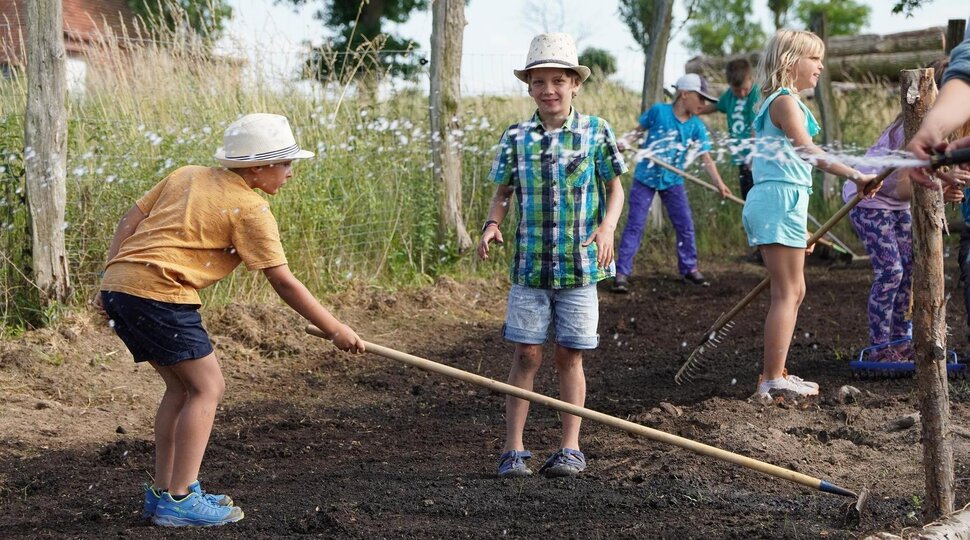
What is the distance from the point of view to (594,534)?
3.60 meters

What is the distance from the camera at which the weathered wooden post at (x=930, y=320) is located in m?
3.45

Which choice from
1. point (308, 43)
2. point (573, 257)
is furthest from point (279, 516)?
point (308, 43)

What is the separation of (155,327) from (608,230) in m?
1.77

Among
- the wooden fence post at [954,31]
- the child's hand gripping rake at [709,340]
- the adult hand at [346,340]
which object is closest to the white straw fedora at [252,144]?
the adult hand at [346,340]

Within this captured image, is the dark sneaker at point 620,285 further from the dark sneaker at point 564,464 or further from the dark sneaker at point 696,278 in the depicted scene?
the dark sneaker at point 564,464

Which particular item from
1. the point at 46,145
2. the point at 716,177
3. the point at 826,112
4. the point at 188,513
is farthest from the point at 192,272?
the point at 826,112

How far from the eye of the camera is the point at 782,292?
5.14 meters

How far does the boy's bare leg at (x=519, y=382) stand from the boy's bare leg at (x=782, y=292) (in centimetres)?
140

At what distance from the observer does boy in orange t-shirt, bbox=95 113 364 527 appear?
369 centimetres

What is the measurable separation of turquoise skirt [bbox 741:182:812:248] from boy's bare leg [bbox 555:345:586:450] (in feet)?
3.97

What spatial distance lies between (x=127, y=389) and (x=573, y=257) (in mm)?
2960

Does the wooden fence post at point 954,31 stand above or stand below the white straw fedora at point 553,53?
above

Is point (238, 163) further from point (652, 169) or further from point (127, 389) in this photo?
point (652, 169)

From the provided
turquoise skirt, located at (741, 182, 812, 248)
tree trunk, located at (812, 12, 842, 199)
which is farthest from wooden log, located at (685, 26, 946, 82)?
turquoise skirt, located at (741, 182, 812, 248)
